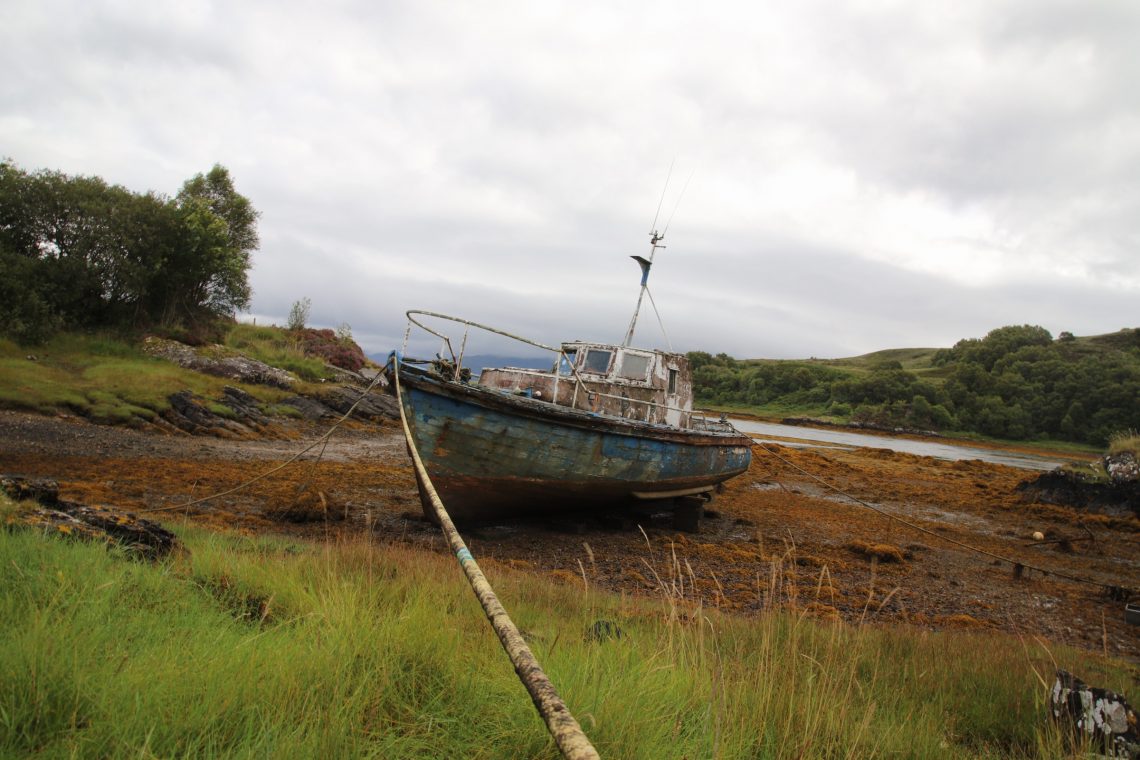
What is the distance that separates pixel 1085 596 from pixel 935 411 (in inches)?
2501

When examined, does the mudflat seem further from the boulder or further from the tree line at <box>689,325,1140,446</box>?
the tree line at <box>689,325,1140,446</box>

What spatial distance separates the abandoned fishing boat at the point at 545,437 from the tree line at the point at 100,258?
1649 centimetres

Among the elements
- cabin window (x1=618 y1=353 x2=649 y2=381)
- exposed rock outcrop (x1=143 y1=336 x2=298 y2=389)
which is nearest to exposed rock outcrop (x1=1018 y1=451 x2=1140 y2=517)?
cabin window (x1=618 y1=353 x2=649 y2=381)

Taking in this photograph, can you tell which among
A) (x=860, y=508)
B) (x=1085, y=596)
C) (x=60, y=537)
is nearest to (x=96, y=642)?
(x=60, y=537)

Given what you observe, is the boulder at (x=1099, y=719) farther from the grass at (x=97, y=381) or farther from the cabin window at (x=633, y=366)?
the grass at (x=97, y=381)

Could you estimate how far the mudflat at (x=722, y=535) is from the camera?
757 centimetres

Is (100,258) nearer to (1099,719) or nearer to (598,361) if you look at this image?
(598,361)

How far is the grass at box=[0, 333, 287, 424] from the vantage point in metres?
14.3

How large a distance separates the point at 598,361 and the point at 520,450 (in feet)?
12.4

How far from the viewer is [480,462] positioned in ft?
29.8

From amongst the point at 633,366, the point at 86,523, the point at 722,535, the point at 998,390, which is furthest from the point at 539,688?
the point at 998,390

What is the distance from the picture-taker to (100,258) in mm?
21469

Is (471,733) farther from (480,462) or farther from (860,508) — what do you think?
(860,508)

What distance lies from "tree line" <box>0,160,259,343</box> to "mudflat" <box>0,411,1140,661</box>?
28.5ft
